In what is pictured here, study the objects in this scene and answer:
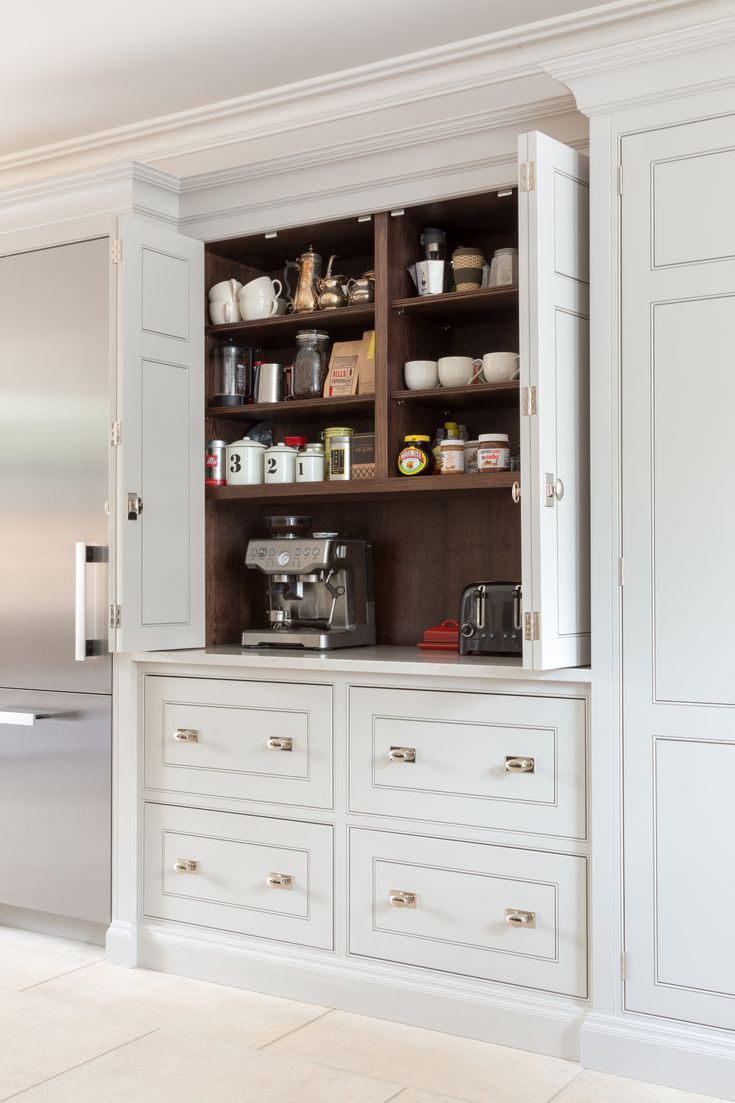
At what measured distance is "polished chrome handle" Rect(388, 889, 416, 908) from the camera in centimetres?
279

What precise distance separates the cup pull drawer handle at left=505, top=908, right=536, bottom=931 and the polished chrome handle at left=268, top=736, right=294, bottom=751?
2.43ft

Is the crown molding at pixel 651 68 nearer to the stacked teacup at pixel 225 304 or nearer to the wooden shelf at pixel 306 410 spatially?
the wooden shelf at pixel 306 410

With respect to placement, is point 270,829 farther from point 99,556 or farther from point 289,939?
point 99,556

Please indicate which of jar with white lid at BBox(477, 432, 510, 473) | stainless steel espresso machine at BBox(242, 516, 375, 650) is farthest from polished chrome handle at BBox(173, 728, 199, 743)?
jar with white lid at BBox(477, 432, 510, 473)

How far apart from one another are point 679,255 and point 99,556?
180 centimetres

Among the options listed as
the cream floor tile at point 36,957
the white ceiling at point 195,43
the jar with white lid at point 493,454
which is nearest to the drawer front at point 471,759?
the jar with white lid at point 493,454

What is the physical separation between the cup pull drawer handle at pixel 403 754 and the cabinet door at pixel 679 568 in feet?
1.84

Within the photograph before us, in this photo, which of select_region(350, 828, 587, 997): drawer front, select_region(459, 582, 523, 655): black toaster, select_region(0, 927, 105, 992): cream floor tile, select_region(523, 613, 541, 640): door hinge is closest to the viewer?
select_region(523, 613, 541, 640): door hinge

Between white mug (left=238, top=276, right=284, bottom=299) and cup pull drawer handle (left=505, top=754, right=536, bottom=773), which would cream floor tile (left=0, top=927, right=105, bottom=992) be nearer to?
cup pull drawer handle (left=505, top=754, right=536, bottom=773)

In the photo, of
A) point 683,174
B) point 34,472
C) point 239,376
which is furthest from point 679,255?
point 34,472

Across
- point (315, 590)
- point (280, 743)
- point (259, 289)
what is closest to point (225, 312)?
point (259, 289)

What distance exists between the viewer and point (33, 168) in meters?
3.95

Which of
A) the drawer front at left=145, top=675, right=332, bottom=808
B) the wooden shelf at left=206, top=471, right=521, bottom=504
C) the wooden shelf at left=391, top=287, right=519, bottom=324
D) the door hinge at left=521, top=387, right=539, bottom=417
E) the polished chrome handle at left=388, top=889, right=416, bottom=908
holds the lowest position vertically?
the polished chrome handle at left=388, top=889, right=416, bottom=908

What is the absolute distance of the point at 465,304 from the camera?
10.0ft
